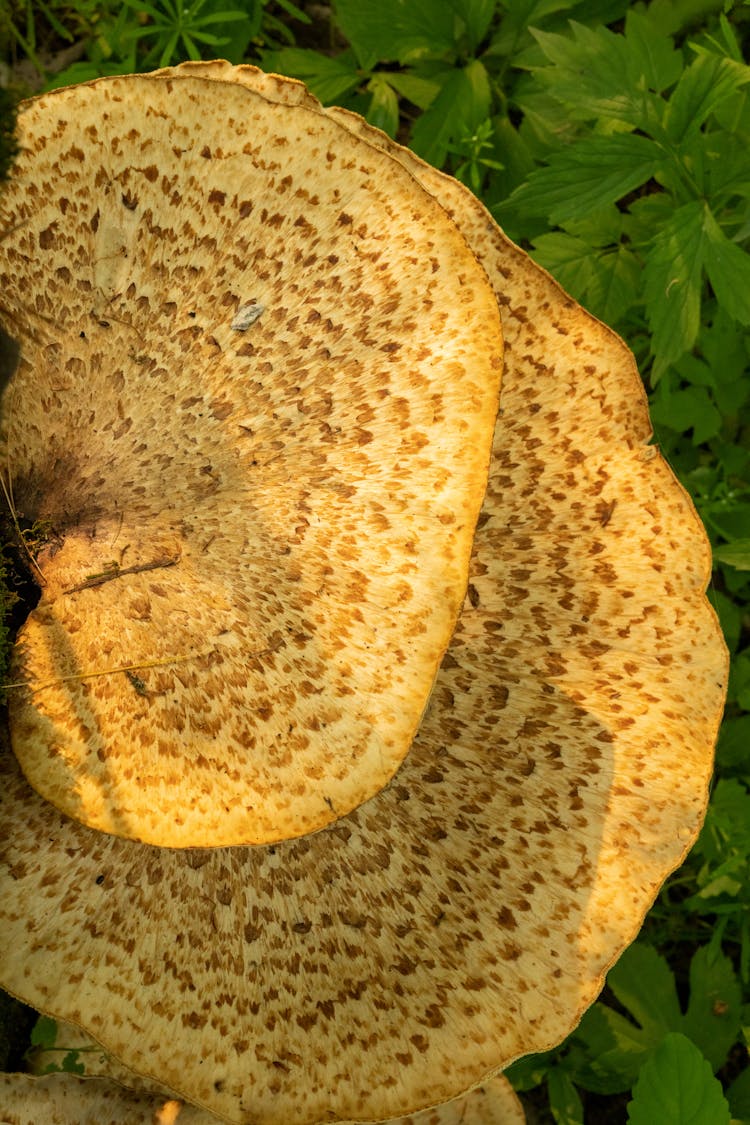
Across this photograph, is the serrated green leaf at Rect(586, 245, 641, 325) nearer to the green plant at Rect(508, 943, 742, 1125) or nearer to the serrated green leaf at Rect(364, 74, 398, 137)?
the serrated green leaf at Rect(364, 74, 398, 137)

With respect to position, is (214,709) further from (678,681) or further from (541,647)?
(678,681)

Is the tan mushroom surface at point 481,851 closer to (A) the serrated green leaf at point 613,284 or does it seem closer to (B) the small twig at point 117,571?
(B) the small twig at point 117,571

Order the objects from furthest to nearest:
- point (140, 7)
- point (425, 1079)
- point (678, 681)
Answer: point (140, 7) → point (678, 681) → point (425, 1079)

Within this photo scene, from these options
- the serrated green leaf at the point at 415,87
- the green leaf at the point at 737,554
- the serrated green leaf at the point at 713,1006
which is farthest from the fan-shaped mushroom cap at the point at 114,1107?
the serrated green leaf at the point at 415,87

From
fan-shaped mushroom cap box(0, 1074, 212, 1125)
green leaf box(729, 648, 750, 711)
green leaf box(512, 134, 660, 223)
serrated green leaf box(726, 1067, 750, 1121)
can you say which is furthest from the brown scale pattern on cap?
serrated green leaf box(726, 1067, 750, 1121)

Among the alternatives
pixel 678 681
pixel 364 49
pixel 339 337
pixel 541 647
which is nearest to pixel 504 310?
pixel 339 337

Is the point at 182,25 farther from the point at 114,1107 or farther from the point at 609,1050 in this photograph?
the point at 609,1050
